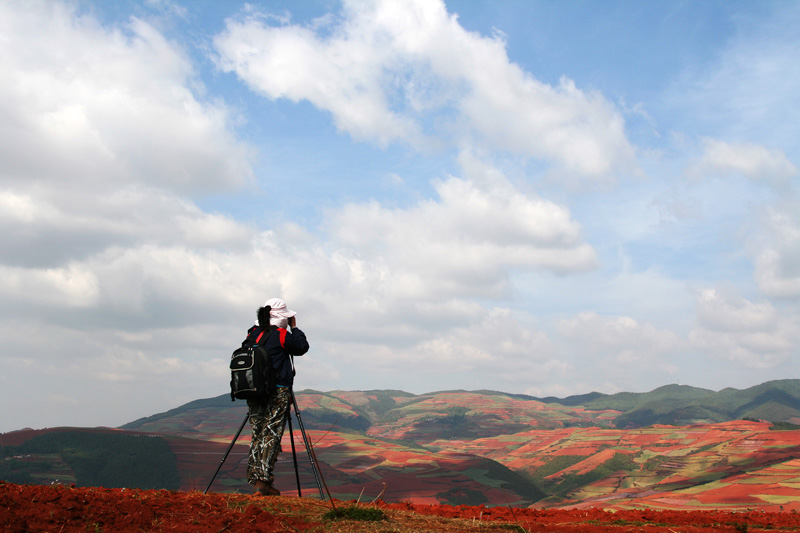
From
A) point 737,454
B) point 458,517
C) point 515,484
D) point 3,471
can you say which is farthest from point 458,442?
point 458,517

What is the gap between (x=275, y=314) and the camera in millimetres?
9602

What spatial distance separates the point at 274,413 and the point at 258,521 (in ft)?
9.66

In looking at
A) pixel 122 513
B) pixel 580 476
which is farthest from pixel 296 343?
pixel 580 476

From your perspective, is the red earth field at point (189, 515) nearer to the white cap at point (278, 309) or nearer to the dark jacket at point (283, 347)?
the dark jacket at point (283, 347)

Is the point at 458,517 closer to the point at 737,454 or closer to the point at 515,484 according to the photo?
the point at 737,454

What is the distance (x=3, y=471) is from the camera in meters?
84.6

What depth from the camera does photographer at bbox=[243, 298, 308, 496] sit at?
8914mm

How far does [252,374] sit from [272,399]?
698 mm

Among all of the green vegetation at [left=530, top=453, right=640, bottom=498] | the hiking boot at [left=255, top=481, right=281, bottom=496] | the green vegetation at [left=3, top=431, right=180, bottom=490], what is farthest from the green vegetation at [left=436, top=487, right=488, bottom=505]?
the hiking boot at [left=255, top=481, right=281, bottom=496]

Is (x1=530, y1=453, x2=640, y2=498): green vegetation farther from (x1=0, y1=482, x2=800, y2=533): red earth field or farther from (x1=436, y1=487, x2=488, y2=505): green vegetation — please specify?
(x1=0, y1=482, x2=800, y2=533): red earth field

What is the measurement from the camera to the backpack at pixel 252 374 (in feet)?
28.8

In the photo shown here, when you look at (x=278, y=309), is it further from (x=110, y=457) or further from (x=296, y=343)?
(x=110, y=457)

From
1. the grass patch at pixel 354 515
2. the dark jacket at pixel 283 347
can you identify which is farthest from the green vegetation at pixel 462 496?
the grass patch at pixel 354 515

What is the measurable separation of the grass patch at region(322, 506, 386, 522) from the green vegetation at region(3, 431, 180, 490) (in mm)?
98072
